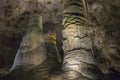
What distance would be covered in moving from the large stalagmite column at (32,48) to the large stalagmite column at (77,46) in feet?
2.60

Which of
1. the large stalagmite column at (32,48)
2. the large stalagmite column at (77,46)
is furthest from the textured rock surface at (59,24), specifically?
the large stalagmite column at (77,46)

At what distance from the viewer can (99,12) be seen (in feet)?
29.6

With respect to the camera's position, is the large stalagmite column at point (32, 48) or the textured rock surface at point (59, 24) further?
the textured rock surface at point (59, 24)

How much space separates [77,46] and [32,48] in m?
1.37

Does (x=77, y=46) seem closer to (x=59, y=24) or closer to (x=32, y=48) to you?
(x=32, y=48)

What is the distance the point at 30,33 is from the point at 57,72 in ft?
6.53

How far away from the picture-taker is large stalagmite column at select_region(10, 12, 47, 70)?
5.71m

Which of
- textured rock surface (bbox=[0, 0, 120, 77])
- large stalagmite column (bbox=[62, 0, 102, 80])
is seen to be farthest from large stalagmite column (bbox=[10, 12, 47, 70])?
textured rock surface (bbox=[0, 0, 120, 77])

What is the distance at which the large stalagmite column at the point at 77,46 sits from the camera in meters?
4.50

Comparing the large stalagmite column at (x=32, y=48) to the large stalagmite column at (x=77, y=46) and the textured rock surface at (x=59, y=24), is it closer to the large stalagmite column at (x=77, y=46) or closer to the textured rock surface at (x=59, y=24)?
the large stalagmite column at (x=77, y=46)

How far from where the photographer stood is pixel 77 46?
5031mm

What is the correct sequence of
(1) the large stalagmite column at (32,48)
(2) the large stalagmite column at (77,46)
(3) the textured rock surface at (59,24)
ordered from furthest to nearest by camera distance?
(3) the textured rock surface at (59,24) → (1) the large stalagmite column at (32,48) → (2) the large stalagmite column at (77,46)

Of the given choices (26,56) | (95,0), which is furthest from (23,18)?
(26,56)

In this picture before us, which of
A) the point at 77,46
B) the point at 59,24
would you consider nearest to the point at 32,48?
the point at 77,46
